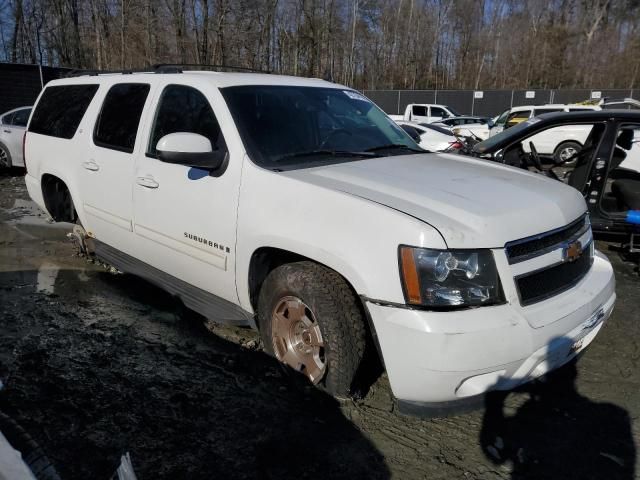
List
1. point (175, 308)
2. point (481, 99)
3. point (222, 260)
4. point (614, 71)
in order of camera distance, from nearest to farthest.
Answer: point (222, 260) < point (175, 308) < point (481, 99) < point (614, 71)

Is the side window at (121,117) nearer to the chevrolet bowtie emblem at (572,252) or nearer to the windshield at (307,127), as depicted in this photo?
the windshield at (307,127)

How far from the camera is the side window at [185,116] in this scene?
341cm

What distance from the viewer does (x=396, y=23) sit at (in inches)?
1882

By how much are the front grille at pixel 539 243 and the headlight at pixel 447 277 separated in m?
0.15

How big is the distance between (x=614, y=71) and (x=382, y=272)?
48716mm

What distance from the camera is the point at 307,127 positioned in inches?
139

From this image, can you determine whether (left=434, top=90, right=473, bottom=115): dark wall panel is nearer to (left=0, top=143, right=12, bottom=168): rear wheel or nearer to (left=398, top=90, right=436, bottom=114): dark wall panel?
(left=398, top=90, right=436, bottom=114): dark wall panel

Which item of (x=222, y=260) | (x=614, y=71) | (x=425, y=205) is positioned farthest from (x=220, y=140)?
(x=614, y=71)

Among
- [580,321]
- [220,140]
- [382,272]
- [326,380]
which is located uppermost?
[220,140]

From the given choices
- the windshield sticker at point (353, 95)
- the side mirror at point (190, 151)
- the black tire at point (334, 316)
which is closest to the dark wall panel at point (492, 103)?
the windshield sticker at point (353, 95)

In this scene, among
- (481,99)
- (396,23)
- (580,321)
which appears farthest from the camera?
(396,23)

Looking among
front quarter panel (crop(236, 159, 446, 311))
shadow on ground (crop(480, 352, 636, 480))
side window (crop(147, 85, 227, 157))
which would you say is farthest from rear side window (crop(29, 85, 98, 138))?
shadow on ground (crop(480, 352, 636, 480))

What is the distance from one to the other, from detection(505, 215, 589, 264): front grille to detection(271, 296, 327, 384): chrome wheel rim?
105 cm

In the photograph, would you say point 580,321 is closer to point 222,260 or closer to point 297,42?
point 222,260
